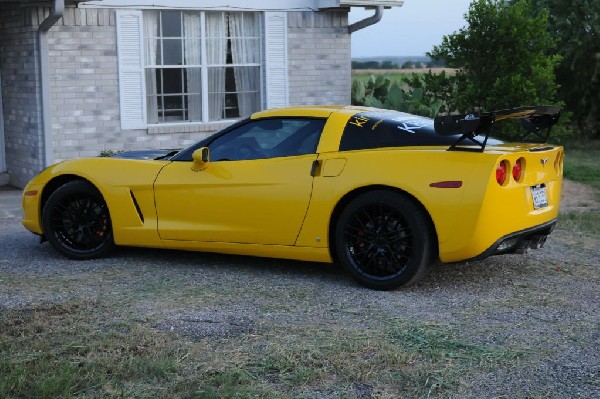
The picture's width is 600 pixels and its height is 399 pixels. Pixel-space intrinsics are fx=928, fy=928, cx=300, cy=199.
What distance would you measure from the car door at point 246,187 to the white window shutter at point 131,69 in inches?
231

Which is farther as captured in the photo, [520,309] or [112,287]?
[112,287]

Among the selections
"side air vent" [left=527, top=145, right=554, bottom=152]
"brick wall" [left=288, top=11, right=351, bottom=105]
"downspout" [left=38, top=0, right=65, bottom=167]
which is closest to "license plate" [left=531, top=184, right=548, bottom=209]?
"side air vent" [left=527, top=145, right=554, bottom=152]

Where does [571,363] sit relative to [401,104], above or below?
below

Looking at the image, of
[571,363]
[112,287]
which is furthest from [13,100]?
[571,363]

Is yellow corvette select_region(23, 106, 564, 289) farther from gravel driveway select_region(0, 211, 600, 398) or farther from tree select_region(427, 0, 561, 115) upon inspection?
tree select_region(427, 0, 561, 115)

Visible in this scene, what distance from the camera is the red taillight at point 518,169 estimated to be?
21.6 feet

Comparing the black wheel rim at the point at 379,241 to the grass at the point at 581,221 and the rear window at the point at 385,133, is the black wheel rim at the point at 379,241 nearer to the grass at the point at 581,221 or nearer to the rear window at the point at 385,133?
the rear window at the point at 385,133

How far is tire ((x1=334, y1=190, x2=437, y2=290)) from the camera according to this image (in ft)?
21.4

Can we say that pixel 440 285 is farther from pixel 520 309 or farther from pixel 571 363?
pixel 571 363

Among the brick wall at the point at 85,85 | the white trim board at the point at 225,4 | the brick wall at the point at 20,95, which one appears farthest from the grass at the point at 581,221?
the brick wall at the point at 20,95

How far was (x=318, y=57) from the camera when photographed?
581 inches

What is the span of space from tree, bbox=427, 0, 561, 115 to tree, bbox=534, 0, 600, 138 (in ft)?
13.3

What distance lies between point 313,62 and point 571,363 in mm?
10250

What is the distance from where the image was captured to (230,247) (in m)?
7.31
